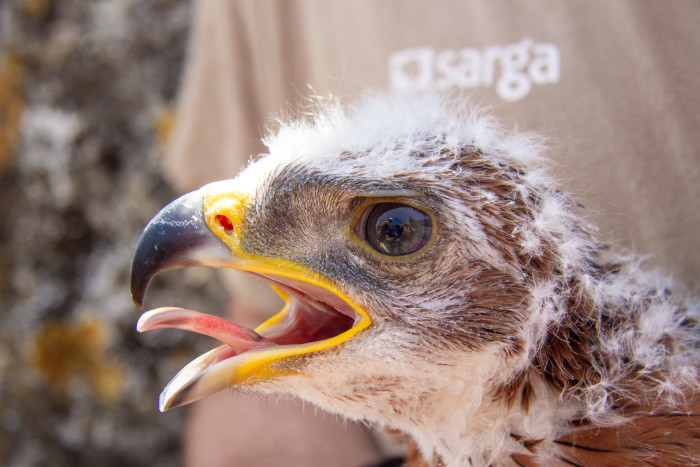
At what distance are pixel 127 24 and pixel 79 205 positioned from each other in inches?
45.9

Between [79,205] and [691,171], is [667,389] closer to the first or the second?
[691,171]

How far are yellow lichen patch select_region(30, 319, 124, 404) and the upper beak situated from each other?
2.46 meters

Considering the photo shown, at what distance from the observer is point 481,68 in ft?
5.07

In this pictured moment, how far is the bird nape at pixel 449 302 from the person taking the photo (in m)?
1.05

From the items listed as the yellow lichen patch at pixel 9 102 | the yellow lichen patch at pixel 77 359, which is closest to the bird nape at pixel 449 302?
the yellow lichen patch at pixel 77 359

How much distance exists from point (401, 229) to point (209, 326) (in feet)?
1.57

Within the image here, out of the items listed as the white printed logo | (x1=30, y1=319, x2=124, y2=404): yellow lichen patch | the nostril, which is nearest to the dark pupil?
the nostril

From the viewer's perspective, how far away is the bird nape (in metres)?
1.05

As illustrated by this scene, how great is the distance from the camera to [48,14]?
3.14 metres

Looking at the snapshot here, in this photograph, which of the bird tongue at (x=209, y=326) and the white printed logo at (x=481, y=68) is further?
the white printed logo at (x=481, y=68)

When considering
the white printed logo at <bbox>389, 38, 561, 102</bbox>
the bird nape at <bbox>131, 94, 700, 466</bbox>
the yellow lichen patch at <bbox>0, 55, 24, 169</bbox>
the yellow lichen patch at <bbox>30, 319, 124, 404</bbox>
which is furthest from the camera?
the yellow lichen patch at <bbox>30, 319, 124, 404</bbox>

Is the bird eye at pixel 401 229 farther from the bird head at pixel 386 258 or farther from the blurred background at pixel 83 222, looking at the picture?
the blurred background at pixel 83 222

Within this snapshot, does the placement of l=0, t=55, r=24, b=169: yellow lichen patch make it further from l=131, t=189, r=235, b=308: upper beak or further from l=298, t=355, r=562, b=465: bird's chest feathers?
l=298, t=355, r=562, b=465: bird's chest feathers

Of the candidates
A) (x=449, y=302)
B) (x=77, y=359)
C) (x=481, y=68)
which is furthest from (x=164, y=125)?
(x=449, y=302)
